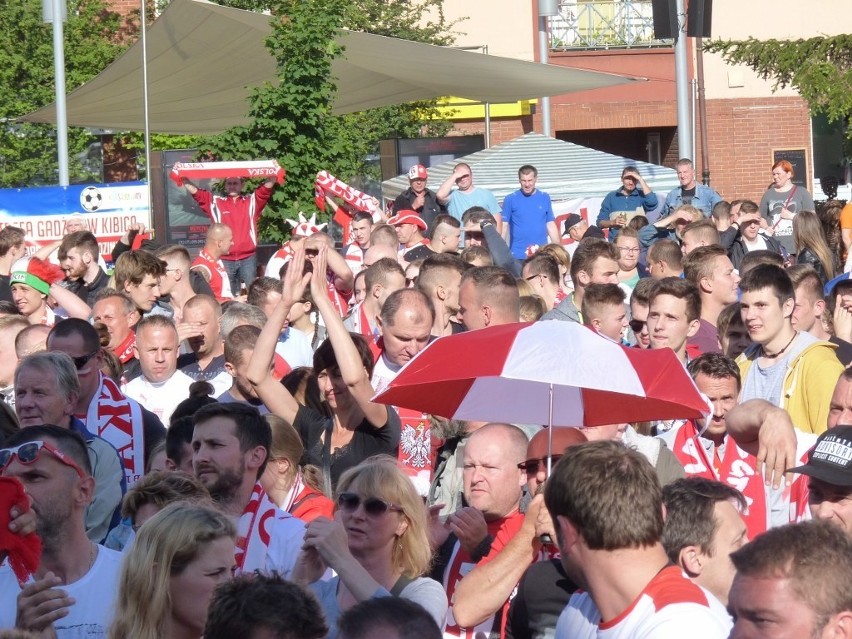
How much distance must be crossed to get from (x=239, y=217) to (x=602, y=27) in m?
19.3

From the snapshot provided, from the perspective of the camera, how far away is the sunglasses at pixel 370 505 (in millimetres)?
4547

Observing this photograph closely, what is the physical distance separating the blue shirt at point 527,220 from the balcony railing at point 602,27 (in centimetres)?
1712

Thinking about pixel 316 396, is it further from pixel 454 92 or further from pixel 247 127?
pixel 454 92

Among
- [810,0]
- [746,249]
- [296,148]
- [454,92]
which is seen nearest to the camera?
[746,249]

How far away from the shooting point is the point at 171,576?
12.9 feet

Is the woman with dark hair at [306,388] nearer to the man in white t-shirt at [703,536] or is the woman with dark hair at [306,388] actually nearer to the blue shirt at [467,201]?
the man in white t-shirt at [703,536]

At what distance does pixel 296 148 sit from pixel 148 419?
924 centimetres

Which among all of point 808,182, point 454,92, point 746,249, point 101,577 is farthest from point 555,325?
point 808,182

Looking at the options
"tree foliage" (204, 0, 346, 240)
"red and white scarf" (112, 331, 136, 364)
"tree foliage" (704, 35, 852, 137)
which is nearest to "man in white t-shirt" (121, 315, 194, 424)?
"red and white scarf" (112, 331, 136, 364)

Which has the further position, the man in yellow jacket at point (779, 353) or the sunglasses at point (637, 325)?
the sunglasses at point (637, 325)

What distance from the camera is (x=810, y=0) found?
32.5 m

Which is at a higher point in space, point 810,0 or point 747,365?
point 810,0

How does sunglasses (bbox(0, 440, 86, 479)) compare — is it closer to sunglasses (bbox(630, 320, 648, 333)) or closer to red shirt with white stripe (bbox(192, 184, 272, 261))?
sunglasses (bbox(630, 320, 648, 333))

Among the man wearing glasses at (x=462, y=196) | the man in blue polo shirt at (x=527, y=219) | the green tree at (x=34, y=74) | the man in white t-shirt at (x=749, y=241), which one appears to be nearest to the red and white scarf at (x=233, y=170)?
the man wearing glasses at (x=462, y=196)
